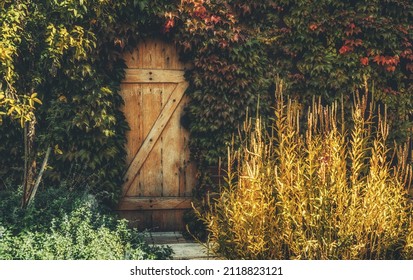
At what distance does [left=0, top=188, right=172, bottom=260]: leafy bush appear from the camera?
4.78m

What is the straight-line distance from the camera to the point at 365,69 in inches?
297

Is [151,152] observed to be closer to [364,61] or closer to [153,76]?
[153,76]

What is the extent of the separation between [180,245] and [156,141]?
1.57 meters

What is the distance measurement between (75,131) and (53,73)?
4.41 ft

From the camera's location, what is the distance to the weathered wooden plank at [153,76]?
7.44 metres

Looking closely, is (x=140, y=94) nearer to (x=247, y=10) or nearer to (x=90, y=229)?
(x=247, y=10)

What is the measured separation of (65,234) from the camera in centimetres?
529

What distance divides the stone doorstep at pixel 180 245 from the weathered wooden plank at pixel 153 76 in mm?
2122

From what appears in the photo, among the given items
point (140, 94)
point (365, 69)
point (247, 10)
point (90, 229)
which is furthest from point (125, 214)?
point (365, 69)

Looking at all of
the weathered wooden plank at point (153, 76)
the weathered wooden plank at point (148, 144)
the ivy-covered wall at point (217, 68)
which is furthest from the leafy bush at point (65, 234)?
the weathered wooden plank at point (153, 76)

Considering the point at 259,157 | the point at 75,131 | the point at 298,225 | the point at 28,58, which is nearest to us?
the point at 298,225

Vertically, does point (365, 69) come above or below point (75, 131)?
above

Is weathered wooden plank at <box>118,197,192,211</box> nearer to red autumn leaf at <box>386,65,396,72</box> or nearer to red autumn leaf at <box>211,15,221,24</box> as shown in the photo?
red autumn leaf at <box>211,15,221,24</box>

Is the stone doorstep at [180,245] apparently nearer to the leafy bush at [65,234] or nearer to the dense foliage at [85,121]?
the leafy bush at [65,234]
